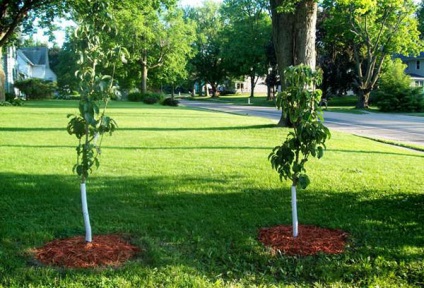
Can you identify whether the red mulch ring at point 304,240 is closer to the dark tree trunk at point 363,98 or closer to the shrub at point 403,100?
the shrub at point 403,100

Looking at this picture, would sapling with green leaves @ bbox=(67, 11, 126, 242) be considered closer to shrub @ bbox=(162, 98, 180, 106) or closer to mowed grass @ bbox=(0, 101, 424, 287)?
mowed grass @ bbox=(0, 101, 424, 287)

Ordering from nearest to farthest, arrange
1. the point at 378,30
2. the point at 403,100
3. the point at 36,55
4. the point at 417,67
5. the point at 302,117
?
the point at 302,117 → the point at 403,100 → the point at 378,30 → the point at 417,67 → the point at 36,55

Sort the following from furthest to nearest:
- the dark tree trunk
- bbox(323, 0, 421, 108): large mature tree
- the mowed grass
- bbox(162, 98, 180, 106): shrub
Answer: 1. bbox(162, 98, 180, 106): shrub
2. the dark tree trunk
3. bbox(323, 0, 421, 108): large mature tree
4. the mowed grass

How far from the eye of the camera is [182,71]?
53750 millimetres

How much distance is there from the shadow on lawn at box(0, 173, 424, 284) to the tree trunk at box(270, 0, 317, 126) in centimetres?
767

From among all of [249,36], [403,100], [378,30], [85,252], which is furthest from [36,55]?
[85,252]

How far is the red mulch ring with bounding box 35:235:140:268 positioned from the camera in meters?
3.89

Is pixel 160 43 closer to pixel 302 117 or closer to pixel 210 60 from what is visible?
pixel 210 60

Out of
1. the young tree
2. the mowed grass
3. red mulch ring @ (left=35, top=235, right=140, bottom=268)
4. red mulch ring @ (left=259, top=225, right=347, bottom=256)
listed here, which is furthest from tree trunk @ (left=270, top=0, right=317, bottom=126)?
the young tree

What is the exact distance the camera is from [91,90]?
3926mm

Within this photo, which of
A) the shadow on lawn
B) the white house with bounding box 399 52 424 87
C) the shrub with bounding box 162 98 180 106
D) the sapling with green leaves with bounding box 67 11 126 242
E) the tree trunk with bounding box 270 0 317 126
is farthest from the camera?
the white house with bounding box 399 52 424 87

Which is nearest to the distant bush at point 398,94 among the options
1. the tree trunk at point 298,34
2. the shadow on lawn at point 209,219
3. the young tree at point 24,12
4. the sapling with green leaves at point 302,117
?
the tree trunk at point 298,34

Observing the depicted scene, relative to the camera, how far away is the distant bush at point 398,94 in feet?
105

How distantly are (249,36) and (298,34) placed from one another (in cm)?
4118
